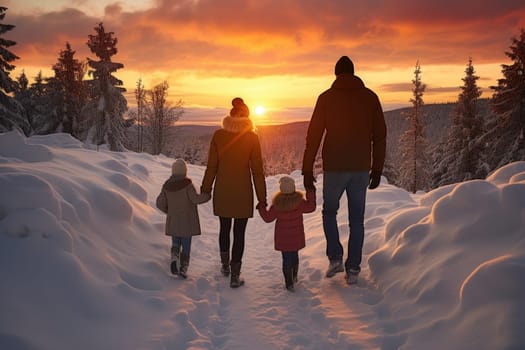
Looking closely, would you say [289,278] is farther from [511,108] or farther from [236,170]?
[511,108]

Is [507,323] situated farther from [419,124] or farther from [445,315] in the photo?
[419,124]

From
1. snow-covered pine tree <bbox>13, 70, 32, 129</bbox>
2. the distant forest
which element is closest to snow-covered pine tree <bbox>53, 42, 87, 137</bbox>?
the distant forest

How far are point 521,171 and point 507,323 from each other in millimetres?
3153

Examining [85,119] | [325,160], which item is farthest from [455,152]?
[85,119]

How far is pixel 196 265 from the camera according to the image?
5.56 meters

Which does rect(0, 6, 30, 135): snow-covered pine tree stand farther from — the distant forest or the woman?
the woman

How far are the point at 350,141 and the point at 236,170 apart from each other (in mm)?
1590

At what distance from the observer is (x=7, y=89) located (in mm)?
24422

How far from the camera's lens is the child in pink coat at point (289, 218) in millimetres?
4531

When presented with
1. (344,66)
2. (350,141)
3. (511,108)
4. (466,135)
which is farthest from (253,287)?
(466,135)

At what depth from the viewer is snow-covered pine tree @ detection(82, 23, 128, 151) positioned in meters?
30.6

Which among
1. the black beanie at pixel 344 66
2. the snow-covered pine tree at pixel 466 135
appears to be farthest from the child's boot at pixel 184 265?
the snow-covered pine tree at pixel 466 135

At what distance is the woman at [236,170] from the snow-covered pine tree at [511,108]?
2230 cm

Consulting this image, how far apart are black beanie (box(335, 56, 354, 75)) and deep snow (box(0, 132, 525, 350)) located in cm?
205
